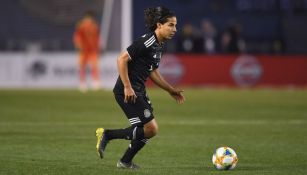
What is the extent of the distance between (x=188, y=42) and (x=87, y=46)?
372cm

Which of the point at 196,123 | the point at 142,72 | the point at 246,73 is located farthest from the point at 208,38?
the point at 142,72

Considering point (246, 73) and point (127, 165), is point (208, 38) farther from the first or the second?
point (127, 165)

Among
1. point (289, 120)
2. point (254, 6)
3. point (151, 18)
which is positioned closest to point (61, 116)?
point (289, 120)

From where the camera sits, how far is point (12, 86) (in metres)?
27.3

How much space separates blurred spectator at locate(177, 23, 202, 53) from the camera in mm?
28688

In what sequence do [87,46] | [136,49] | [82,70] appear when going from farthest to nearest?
[87,46]
[82,70]
[136,49]

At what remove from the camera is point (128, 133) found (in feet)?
30.9

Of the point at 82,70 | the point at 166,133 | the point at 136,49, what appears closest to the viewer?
the point at 136,49

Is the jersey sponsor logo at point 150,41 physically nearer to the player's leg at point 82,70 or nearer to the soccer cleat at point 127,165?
the soccer cleat at point 127,165

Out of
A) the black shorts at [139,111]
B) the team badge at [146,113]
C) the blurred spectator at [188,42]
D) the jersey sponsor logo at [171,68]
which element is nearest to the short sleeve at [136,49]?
the black shorts at [139,111]

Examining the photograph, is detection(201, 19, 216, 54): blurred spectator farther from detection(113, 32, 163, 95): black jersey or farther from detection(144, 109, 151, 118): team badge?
detection(144, 109, 151, 118): team badge

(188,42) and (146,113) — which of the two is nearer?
(146,113)

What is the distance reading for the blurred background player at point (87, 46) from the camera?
27.0 metres

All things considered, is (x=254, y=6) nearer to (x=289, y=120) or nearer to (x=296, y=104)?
(x=296, y=104)
